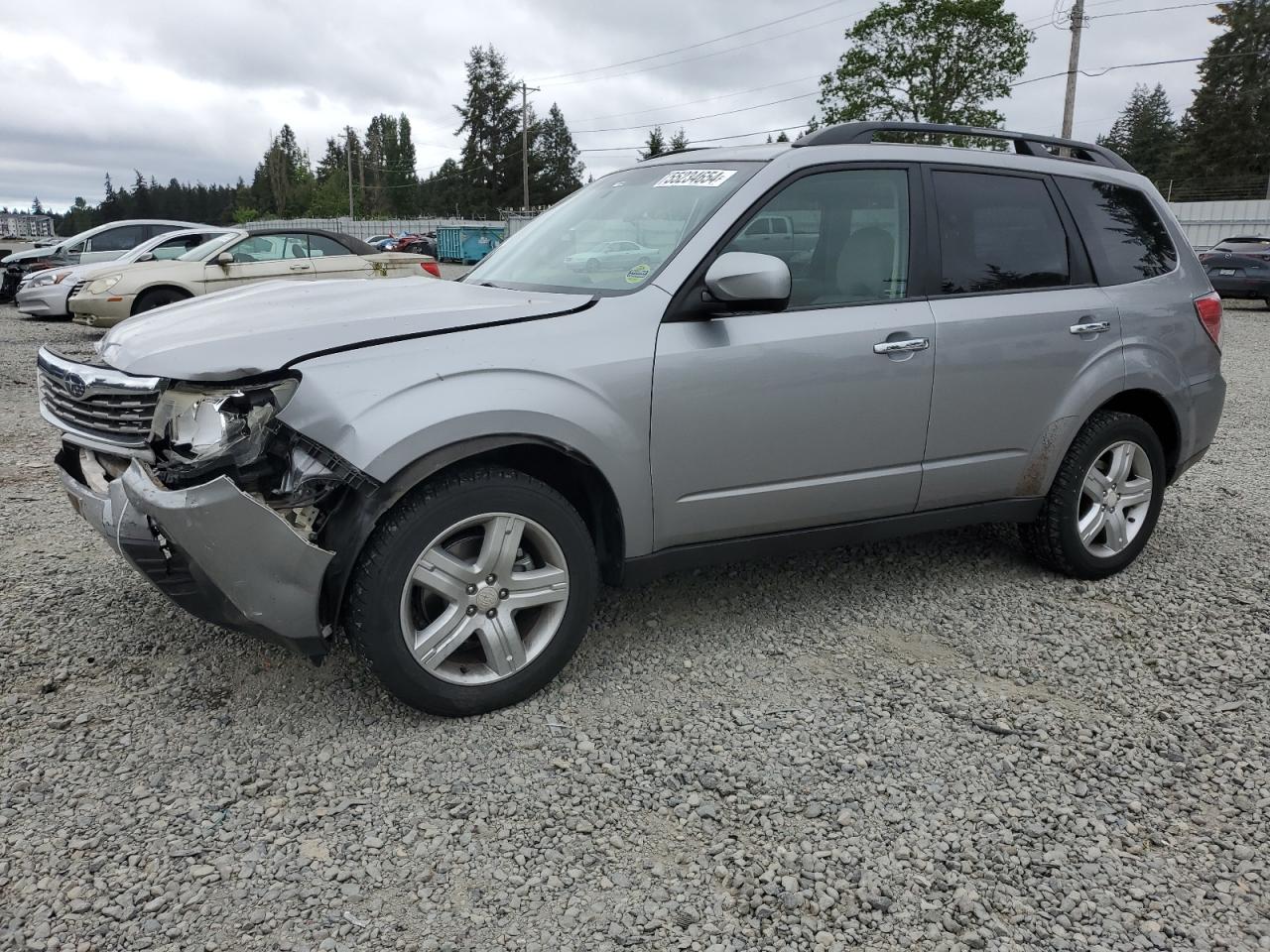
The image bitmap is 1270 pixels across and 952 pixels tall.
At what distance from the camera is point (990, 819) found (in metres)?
2.61

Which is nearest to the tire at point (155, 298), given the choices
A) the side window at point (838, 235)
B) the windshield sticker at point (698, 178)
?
the windshield sticker at point (698, 178)

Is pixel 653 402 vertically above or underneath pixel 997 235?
underneath

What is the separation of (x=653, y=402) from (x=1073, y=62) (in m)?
29.5

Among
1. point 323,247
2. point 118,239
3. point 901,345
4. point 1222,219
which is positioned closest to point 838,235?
point 901,345

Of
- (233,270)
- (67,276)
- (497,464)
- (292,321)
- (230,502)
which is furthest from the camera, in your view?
(67,276)

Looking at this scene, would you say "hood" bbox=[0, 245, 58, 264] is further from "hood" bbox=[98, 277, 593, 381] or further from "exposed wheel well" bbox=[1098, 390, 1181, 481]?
"exposed wheel well" bbox=[1098, 390, 1181, 481]

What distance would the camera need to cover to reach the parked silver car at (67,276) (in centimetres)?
1338

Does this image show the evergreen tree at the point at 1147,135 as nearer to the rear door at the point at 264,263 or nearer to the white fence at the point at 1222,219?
the white fence at the point at 1222,219

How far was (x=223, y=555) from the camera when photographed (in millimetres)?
2613

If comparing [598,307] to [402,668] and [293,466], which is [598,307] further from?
[402,668]

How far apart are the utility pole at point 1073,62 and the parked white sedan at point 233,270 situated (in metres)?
22.3

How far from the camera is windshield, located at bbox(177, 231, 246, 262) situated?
12.1m

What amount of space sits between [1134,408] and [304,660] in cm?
371

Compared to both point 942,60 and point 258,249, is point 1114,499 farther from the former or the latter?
point 942,60
